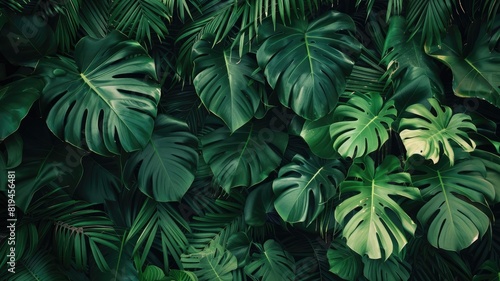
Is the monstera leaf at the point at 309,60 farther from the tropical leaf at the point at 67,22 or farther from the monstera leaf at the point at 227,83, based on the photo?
the tropical leaf at the point at 67,22

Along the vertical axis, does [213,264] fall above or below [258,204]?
below

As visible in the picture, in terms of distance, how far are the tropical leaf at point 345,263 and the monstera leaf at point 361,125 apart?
39cm

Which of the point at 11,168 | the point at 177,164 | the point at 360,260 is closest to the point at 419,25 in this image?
the point at 360,260

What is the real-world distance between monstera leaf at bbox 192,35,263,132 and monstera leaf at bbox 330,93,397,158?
1.14ft

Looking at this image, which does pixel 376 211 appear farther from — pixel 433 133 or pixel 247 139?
pixel 247 139

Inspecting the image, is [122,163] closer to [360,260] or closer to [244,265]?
[244,265]

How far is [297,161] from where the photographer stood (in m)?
Result: 2.31

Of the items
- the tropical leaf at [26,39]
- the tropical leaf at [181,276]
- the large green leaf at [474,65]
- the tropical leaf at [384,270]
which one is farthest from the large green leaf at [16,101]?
the large green leaf at [474,65]

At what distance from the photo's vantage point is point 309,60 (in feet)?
7.19

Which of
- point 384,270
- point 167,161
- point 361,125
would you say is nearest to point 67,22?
point 167,161

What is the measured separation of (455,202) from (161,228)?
114 centimetres

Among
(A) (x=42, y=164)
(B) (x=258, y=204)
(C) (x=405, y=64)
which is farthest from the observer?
(B) (x=258, y=204)

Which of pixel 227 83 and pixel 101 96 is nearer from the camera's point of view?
pixel 101 96

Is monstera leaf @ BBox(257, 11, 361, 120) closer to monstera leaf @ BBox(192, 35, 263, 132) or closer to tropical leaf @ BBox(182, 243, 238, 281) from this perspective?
monstera leaf @ BBox(192, 35, 263, 132)
